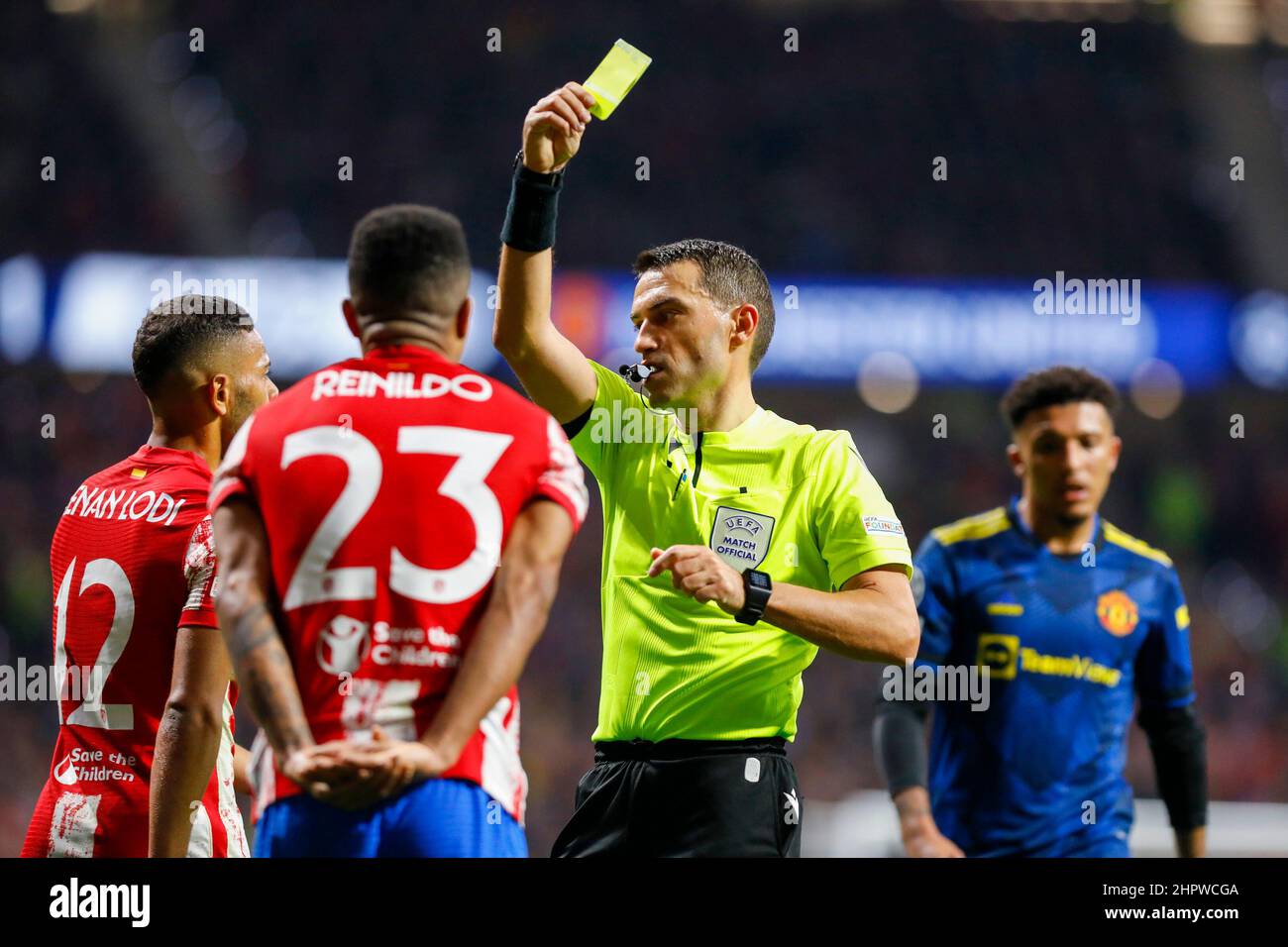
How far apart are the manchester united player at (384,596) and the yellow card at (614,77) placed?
3.83ft

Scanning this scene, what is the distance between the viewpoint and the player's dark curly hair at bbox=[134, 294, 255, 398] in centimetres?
380

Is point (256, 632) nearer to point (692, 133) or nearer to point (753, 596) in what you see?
point (753, 596)

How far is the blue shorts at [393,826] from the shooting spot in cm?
259

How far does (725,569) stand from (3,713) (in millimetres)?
11138

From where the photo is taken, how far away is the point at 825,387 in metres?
17.5

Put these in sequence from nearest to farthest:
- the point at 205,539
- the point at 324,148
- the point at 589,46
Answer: the point at 205,539
the point at 324,148
the point at 589,46

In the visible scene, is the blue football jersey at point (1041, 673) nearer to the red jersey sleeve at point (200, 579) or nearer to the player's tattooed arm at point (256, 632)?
the red jersey sleeve at point (200, 579)

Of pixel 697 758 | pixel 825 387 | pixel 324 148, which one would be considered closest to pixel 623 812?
pixel 697 758

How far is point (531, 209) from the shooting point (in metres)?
3.57

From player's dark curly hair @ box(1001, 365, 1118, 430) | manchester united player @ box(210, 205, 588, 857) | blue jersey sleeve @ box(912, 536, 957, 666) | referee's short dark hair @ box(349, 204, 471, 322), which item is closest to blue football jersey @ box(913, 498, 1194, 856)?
blue jersey sleeve @ box(912, 536, 957, 666)

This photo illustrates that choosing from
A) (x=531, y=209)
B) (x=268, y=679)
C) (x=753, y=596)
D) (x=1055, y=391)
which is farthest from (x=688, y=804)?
(x=1055, y=391)

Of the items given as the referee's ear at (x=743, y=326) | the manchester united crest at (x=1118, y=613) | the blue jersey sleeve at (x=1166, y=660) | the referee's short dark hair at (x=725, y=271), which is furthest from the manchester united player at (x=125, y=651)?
the blue jersey sleeve at (x=1166, y=660)

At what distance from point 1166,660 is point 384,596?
361 centimetres

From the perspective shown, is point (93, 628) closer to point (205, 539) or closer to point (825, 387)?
point (205, 539)
